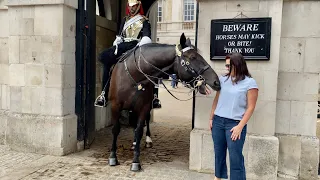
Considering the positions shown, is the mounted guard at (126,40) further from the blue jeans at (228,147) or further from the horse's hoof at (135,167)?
the blue jeans at (228,147)

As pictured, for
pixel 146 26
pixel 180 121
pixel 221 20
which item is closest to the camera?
pixel 221 20

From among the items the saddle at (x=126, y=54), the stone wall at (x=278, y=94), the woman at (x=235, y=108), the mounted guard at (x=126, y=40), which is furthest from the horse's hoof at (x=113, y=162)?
the woman at (x=235, y=108)

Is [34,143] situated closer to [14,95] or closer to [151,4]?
[14,95]

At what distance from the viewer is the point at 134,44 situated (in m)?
5.43

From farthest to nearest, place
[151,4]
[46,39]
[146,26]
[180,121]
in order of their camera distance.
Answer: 1. [180,121]
2. [151,4]
3. [46,39]
4. [146,26]

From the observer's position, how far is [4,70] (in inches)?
249

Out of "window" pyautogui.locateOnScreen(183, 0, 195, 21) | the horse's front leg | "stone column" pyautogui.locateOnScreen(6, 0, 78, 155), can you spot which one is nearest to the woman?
the horse's front leg

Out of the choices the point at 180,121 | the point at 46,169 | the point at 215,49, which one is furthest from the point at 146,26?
the point at 180,121

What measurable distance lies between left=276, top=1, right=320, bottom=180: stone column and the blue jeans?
156cm

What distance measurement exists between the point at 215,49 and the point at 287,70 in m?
1.16

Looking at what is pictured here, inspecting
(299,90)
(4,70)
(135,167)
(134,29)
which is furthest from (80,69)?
(299,90)

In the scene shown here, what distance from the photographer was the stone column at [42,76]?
553 cm

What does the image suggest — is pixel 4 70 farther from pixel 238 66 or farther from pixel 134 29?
pixel 238 66

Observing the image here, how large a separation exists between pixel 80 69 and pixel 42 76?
0.71 metres
